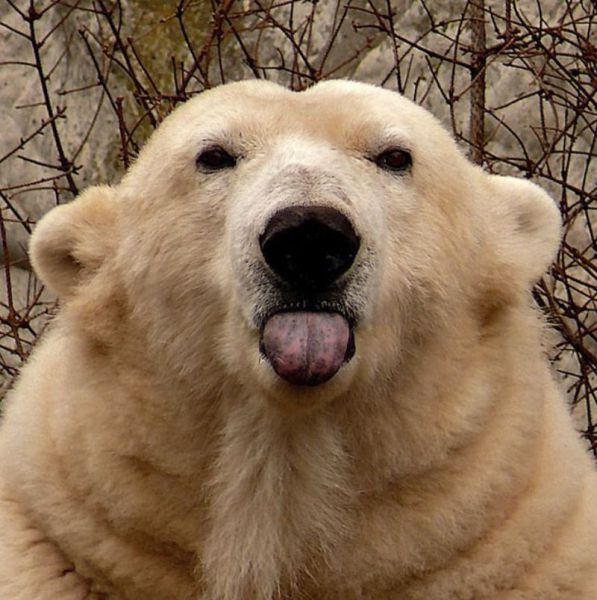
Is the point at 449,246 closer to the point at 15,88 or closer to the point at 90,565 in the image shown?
the point at 90,565

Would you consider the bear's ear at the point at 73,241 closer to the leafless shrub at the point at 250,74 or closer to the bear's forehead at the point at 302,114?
the bear's forehead at the point at 302,114

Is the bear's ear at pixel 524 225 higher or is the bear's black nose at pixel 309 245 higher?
the bear's ear at pixel 524 225

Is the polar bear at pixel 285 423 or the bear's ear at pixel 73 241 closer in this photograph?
the polar bear at pixel 285 423

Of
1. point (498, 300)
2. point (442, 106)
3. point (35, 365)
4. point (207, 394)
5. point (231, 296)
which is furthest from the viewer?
point (442, 106)

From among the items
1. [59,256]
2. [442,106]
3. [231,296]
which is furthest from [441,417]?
[442,106]

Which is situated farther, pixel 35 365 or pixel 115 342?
pixel 35 365

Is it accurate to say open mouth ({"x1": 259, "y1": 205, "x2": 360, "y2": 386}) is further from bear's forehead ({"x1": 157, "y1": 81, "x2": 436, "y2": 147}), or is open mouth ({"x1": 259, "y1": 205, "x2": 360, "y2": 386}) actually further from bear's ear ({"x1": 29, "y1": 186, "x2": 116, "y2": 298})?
bear's ear ({"x1": 29, "y1": 186, "x2": 116, "y2": 298})

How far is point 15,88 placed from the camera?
6160 mm

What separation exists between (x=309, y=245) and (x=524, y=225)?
890mm

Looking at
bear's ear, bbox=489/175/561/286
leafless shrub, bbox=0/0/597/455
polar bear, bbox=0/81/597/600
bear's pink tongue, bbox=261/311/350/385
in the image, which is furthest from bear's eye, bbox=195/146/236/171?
leafless shrub, bbox=0/0/597/455

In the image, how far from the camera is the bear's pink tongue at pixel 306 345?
7.47 feet

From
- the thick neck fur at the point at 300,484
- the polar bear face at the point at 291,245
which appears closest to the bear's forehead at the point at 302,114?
the polar bear face at the point at 291,245

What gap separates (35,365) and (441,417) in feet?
3.09

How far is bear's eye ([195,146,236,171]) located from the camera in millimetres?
2592
